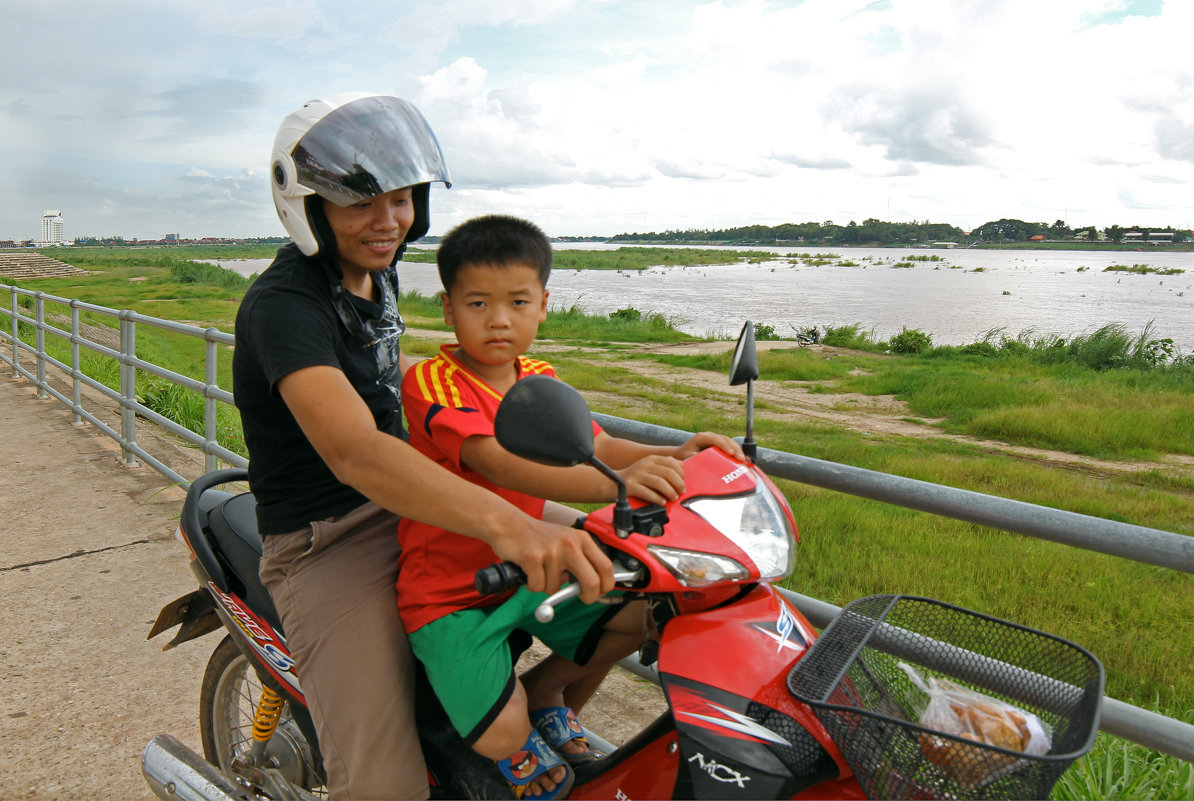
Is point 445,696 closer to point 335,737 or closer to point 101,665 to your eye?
point 335,737

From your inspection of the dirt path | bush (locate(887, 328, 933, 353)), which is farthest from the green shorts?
bush (locate(887, 328, 933, 353))

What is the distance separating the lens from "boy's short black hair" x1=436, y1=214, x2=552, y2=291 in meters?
1.81

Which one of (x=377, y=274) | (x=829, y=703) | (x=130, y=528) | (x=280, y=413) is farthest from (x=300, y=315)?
(x=130, y=528)

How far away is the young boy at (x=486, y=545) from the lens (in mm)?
1716

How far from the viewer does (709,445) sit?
1874 millimetres

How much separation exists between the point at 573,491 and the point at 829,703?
0.63 meters

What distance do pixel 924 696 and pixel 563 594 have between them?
2.07 ft

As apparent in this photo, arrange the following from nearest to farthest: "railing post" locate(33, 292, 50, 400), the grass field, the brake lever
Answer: the brake lever < the grass field < "railing post" locate(33, 292, 50, 400)

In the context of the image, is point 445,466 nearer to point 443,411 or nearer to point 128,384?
point 443,411

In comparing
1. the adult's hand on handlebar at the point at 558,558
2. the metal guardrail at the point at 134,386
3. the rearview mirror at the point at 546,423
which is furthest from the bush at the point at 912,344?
the rearview mirror at the point at 546,423

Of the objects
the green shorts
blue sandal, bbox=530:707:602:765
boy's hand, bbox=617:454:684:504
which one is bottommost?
blue sandal, bbox=530:707:602:765

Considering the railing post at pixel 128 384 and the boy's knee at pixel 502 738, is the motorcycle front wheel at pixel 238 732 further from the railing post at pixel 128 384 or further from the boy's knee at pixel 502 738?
the railing post at pixel 128 384

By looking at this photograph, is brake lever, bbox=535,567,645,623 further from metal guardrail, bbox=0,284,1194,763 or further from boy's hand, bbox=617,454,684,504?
metal guardrail, bbox=0,284,1194,763

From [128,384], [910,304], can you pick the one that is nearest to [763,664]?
[128,384]
